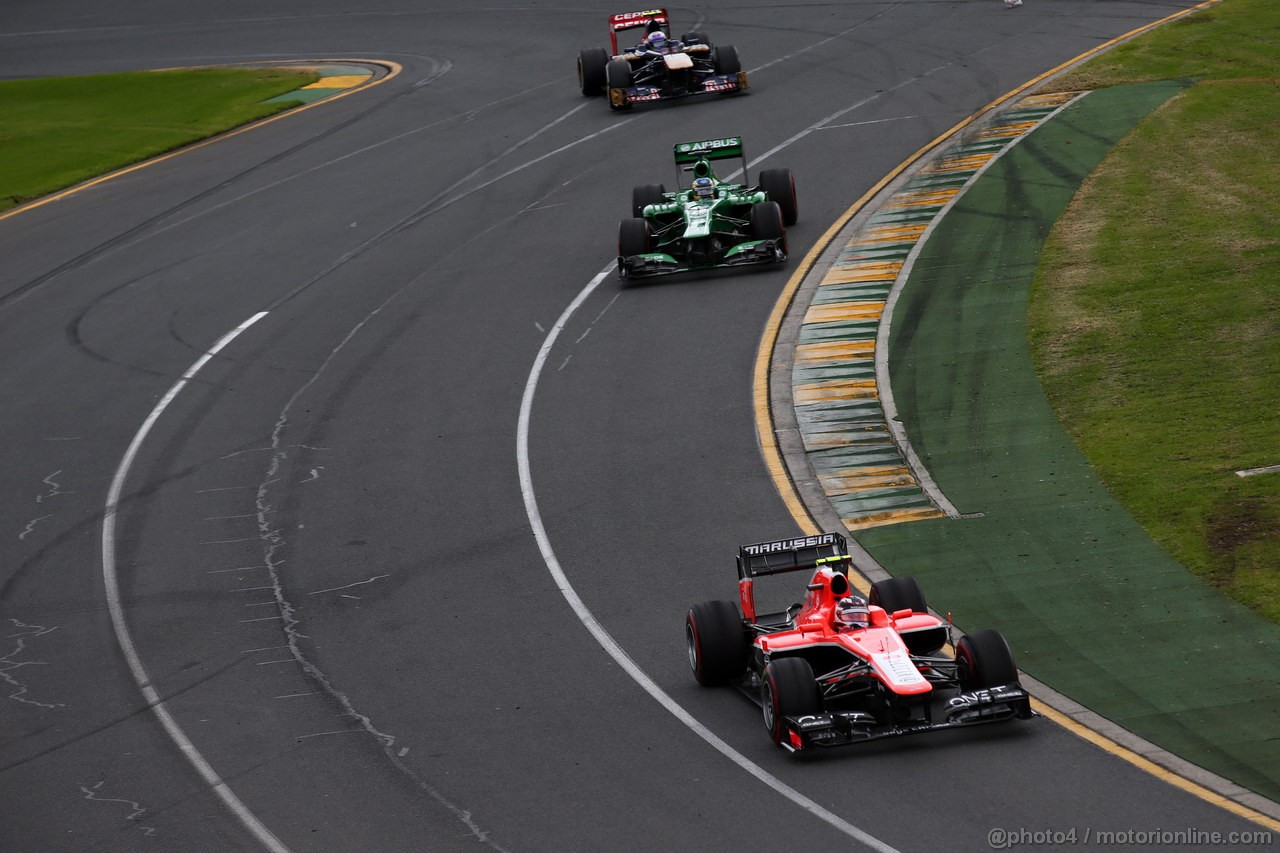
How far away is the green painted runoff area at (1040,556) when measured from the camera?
13.6 m

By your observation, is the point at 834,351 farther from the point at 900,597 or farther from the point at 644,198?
the point at 900,597

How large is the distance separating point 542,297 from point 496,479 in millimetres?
7310

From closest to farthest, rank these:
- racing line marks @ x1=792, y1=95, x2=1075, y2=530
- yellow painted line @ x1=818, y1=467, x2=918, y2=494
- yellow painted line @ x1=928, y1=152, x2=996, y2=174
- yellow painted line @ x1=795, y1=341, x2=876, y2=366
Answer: racing line marks @ x1=792, y1=95, x2=1075, y2=530 < yellow painted line @ x1=818, y1=467, x2=918, y2=494 < yellow painted line @ x1=795, y1=341, x2=876, y2=366 < yellow painted line @ x1=928, y1=152, x2=996, y2=174

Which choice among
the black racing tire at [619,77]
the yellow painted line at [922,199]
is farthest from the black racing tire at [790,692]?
the black racing tire at [619,77]

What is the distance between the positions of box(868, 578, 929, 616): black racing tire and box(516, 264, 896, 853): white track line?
2.10 meters

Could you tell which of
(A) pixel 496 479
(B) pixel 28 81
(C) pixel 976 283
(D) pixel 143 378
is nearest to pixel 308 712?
(A) pixel 496 479

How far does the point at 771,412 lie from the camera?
21.9 metres

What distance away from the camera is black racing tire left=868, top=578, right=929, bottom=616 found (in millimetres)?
14688

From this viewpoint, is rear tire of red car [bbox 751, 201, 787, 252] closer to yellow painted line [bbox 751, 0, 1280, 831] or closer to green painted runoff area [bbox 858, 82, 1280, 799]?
yellow painted line [bbox 751, 0, 1280, 831]

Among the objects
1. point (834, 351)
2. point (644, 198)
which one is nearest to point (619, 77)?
point (644, 198)

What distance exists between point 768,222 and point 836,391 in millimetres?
5797

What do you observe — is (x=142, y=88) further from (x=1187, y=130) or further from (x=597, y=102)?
(x=1187, y=130)

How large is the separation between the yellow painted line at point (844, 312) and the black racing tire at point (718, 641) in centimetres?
1095

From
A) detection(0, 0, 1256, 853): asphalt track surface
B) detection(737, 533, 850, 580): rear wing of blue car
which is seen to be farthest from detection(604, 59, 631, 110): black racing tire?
detection(737, 533, 850, 580): rear wing of blue car
